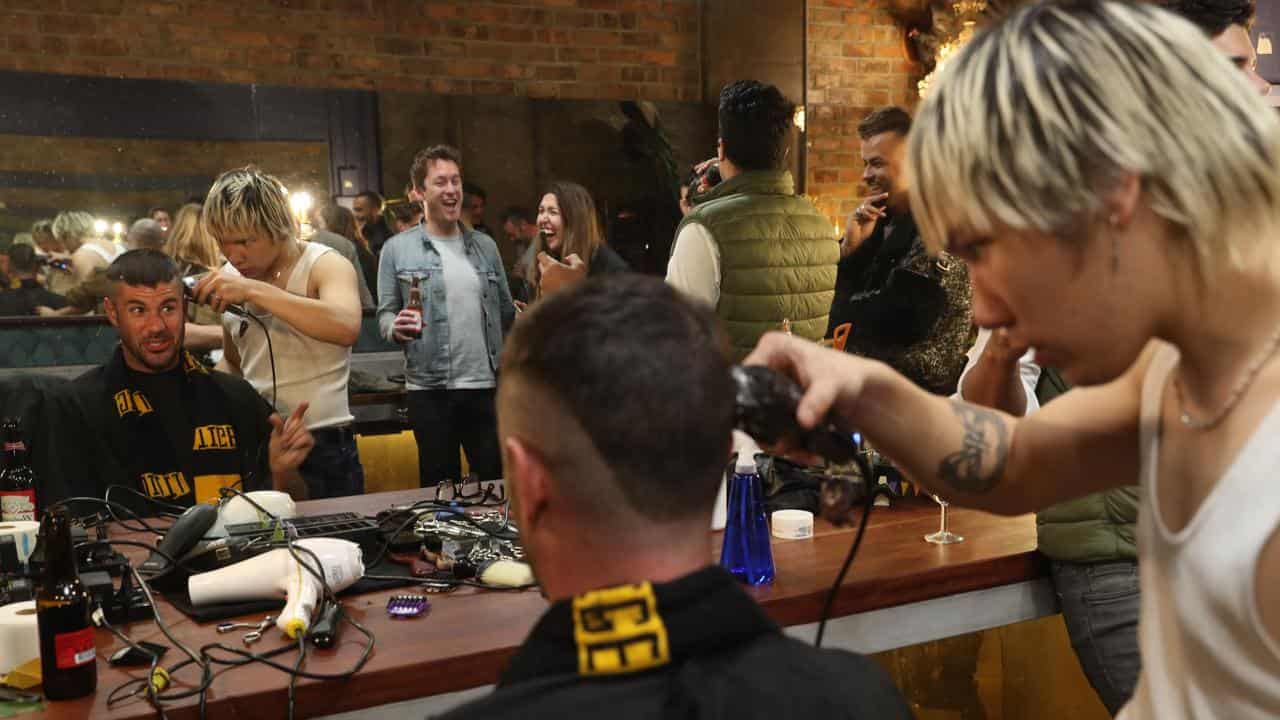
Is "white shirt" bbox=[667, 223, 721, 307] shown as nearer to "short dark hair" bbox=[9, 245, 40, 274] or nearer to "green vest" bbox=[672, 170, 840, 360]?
"green vest" bbox=[672, 170, 840, 360]

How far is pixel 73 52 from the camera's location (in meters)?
4.84

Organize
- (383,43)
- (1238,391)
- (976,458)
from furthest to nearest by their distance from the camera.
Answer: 1. (383,43)
2. (976,458)
3. (1238,391)

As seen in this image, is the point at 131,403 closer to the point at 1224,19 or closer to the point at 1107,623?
the point at 1107,623

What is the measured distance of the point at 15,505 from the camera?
2072mm

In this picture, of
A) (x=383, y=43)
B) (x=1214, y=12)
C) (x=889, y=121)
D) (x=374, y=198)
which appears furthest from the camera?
(x=383, y=43)

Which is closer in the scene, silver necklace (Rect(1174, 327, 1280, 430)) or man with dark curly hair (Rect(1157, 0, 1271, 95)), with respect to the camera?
silver necklace (Rect(1174, 327, 1280, 430))

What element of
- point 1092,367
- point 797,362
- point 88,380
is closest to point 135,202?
point 88,380

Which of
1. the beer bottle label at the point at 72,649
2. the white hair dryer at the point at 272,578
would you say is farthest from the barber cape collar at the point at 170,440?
the beer bottle label at the point at 72,649

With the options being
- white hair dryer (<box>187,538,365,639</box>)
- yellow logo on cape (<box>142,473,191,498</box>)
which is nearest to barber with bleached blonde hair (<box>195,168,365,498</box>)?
yellow logo on cape (<box>142,473,191,498</box>)

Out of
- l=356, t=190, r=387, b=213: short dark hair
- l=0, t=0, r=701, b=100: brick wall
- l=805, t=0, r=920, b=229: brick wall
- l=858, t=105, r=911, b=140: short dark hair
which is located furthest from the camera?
l=805, t=0, r=920, b=229: brick wall

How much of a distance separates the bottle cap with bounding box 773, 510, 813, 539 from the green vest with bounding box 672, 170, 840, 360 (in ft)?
3.17

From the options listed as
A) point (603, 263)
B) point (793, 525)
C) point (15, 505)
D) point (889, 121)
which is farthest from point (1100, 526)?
point (603, 263)

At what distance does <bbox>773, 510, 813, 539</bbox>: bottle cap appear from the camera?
2.07 m

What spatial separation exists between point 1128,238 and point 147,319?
251cm
